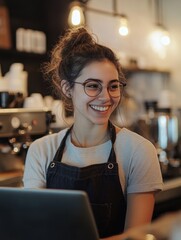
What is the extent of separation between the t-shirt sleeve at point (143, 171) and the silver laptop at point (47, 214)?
0.42m

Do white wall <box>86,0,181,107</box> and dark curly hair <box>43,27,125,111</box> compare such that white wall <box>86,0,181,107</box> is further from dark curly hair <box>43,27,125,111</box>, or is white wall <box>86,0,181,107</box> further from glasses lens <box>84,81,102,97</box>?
glasses lens <box>84,81,102,97</box>

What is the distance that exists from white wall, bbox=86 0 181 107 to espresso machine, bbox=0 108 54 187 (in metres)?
1.76

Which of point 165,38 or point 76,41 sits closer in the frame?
point 76,41

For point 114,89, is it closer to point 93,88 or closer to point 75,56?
point 93,88

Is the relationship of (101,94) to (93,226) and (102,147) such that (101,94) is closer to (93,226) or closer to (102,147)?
(102,147)

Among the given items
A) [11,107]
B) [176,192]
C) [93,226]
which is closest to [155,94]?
[176,192]

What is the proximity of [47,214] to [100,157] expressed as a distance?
48 cm

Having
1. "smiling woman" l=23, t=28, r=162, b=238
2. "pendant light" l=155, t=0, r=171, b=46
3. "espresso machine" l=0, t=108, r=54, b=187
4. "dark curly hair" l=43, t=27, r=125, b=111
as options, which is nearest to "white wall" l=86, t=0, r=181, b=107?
"pendant light" l=155, t=0, r=171, b=46

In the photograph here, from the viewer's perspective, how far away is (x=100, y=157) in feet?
4.24

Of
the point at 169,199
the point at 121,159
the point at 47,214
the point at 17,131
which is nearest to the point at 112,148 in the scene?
the point at 121,159

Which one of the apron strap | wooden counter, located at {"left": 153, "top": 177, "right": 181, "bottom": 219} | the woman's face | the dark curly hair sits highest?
the dark curly hair

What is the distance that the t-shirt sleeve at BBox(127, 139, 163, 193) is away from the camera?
3.99 ft

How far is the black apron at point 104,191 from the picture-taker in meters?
1.24

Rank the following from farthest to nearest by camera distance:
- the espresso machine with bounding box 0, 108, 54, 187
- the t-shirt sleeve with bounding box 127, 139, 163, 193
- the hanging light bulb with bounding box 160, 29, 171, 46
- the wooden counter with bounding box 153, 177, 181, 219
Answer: the hanging light bulb with bounding box 160, 29, 171, 46
the wooden counter with bounding box 153, 177, 181, 219
the espresso machine with bounding box 0, 108, 54, 187
the t-shirt sleeve with bounding box 127, 139, 163, 193
